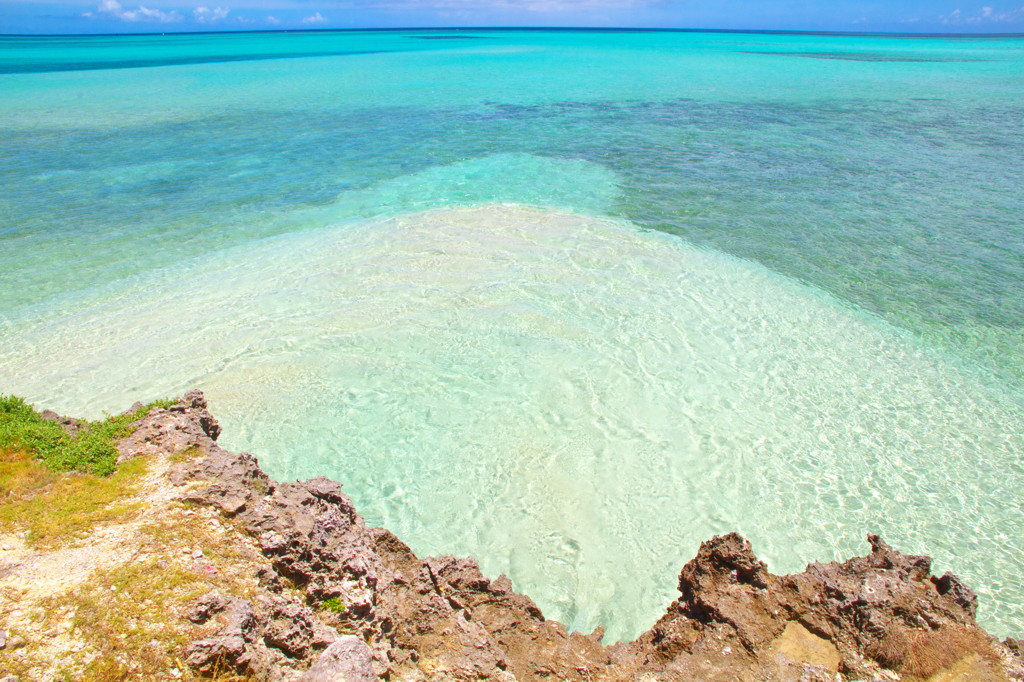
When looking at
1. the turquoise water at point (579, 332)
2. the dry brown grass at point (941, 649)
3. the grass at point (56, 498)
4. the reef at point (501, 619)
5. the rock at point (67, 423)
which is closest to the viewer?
the reef at point (501, 619)

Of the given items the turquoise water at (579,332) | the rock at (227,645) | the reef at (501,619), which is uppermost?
the rock at (227,645)

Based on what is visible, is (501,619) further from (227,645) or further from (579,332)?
(579,332)

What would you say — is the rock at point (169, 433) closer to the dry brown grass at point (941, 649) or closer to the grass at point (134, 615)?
the grass at point (134, 615)

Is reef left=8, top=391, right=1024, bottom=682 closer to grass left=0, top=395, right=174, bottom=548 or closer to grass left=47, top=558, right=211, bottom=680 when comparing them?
grass left=47, top=558, right=211, bottom=680

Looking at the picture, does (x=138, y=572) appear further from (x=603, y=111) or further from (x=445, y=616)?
(x=603, y=111)

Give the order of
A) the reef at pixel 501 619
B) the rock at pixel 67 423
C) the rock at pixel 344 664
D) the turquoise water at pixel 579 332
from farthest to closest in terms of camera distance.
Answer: the turquoise water at pixel 579 332, the rock at pixel 67 423, the reef at pixel 501 619, the rock at pixel 344 664

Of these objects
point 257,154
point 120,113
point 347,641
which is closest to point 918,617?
point 347,641

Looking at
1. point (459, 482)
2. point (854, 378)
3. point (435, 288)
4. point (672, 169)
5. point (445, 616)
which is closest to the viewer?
point (445, 616)

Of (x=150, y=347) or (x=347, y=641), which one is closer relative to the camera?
(x=347, y=641)

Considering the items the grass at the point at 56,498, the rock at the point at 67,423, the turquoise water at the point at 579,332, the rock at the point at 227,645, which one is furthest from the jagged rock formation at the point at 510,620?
the rock at the point at 67,423
